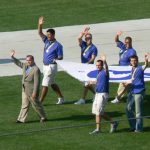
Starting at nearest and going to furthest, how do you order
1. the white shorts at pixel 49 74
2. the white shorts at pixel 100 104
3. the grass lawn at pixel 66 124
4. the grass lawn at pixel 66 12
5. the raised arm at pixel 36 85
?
the grass lawn at pixel 66 124 → the white shorts at pixel 100 104 → the raised arm at pixel 36 85 → the white shorts at pixel 49 74 → the grass lawn at pixel 66 12

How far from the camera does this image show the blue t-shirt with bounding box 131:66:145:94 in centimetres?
1856

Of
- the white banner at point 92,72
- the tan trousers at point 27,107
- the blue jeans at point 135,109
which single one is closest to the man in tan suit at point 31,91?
the tan trousers at point 27,107

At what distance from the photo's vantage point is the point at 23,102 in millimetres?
19859

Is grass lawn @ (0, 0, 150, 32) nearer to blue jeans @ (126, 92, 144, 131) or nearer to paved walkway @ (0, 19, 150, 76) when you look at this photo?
paved walkway @ (0, 19, 150, 76)

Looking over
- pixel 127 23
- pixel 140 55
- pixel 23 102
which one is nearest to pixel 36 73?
pixel 23 102

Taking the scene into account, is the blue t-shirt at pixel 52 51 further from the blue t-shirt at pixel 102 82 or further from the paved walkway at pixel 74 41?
Result: the paved walkway at pixel 74 41

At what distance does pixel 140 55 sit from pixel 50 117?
25.2 ft

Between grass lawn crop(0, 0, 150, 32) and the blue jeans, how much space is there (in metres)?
12.9

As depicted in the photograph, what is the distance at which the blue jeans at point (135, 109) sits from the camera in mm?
18547

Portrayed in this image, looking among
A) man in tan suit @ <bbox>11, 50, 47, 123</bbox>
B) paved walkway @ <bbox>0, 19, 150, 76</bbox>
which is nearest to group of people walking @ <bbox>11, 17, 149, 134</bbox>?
man in tan suit @ <bbox>11, 50, 47, 123</bbox>

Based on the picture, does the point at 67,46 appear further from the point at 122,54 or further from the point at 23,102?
A: the point at 23,102

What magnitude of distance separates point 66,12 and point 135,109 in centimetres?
1450

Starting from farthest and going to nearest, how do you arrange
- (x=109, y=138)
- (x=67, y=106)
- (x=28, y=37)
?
1. (x=28, y=37)
2. (x=67, y=106)
3. (x=109, y=138)

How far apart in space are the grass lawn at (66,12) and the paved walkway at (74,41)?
2.54 ft
